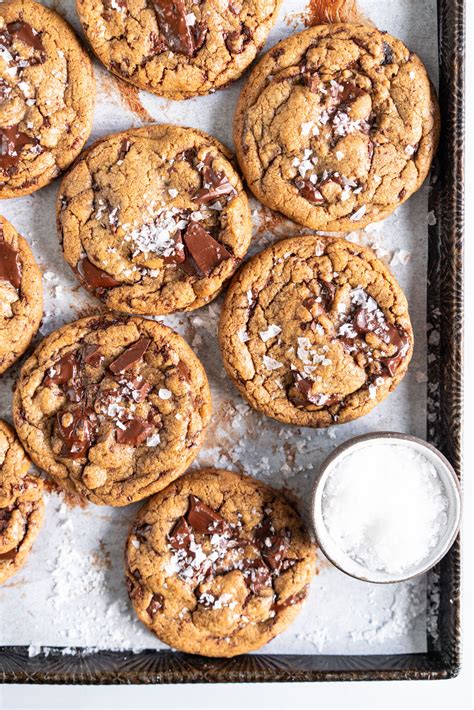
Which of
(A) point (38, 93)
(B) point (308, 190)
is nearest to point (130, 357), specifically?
(B) point (308, 190)

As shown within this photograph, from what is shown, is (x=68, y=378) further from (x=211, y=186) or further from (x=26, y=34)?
(x=26, y=34)

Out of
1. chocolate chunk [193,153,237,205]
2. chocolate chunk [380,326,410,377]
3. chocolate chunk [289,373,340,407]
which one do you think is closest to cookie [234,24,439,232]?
chocolate chunk [193,153,237,205]

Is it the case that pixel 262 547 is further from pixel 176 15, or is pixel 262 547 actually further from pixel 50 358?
pixel 176 15

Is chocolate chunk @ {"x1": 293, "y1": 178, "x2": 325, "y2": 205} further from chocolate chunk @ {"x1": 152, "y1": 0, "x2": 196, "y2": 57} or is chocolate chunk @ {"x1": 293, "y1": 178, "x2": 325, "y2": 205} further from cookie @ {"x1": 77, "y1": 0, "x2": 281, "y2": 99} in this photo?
chocolate chunk @ {"x1": 152, "y1": 0, "x2": 196, "y2": 57}

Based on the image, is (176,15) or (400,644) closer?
(176,15)

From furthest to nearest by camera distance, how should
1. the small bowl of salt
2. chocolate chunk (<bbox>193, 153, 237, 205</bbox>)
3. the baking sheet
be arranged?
1. the baking sheet
2. chocolate chunk (<bbox>193, 153, 237, 205</bbox>)
3. the small bowl of salt

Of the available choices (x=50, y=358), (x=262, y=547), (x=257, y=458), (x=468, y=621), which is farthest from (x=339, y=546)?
(x=50, y=358)

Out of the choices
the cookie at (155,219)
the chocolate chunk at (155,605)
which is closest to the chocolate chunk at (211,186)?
the cookie at (155,219)
